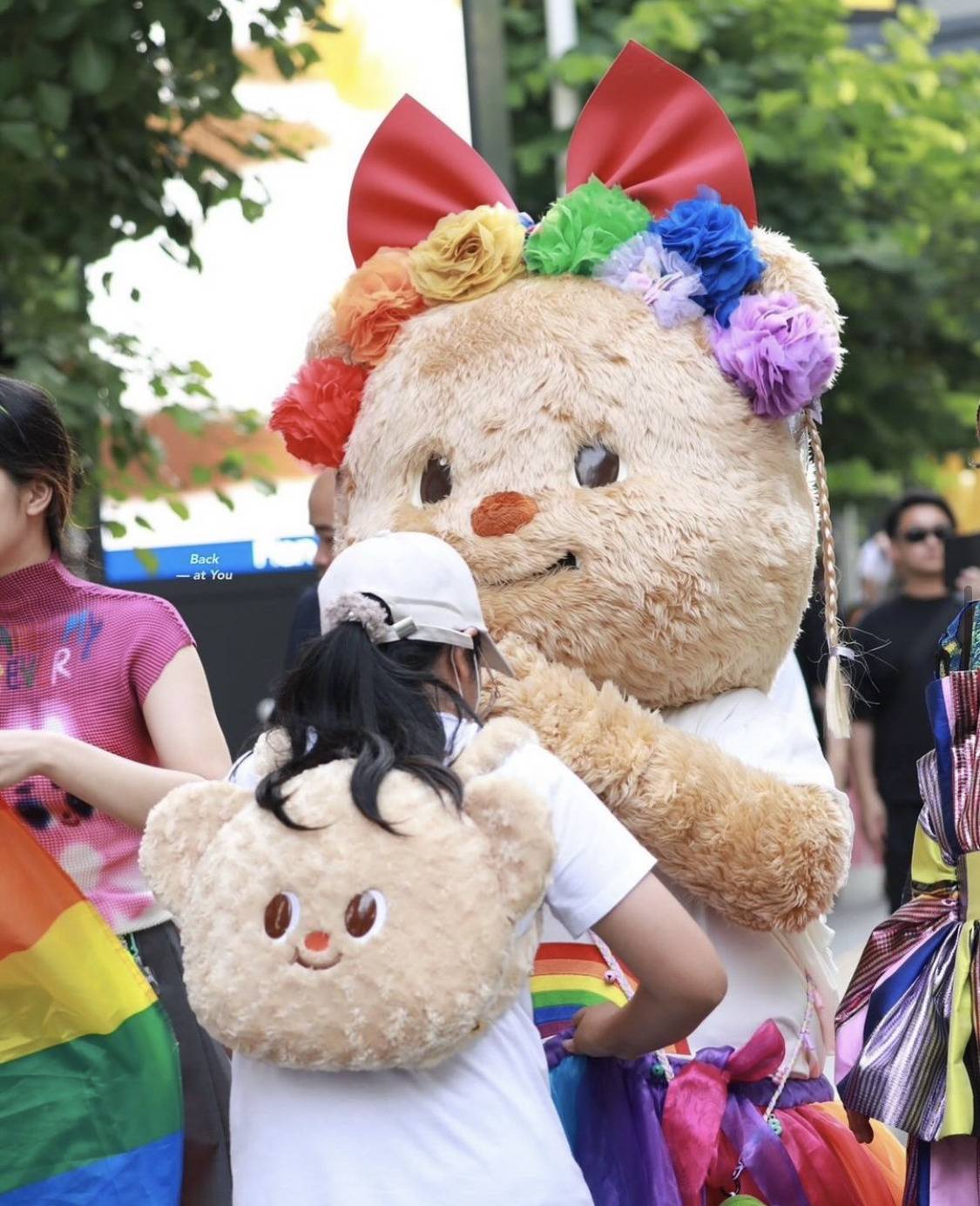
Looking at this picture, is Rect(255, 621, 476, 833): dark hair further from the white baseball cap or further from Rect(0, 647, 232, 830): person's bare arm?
Rect(0, 647, 232, 830): person's bare arm

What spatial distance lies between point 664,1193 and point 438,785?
42.6 inches

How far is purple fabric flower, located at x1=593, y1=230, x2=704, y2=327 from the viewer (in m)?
3.38

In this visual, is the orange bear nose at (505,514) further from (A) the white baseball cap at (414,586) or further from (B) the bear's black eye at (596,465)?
(A) the white baseball cap at (414,586)

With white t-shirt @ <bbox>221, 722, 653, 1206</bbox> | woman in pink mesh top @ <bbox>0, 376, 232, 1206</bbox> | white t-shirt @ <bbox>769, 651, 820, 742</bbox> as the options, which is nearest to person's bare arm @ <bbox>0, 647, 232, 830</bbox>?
woman in pink mesh top @ <bbox>0, 376, 232, 1206</bbox>

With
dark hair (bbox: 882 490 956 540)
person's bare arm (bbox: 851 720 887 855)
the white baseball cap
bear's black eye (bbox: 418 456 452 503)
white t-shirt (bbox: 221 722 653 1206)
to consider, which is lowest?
person's bare arm (bbox: 851 720 887 855)

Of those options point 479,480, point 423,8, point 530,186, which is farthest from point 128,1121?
point 530,186

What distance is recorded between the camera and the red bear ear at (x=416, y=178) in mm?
3662

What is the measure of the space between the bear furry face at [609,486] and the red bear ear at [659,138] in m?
0.17

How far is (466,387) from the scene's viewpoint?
11.2 ft

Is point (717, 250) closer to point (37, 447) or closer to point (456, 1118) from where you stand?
point (37, 447)

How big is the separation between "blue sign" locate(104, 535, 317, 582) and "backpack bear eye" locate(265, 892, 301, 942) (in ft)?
11.0

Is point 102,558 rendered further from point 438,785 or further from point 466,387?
point 438,785

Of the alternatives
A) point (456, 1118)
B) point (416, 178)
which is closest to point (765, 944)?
point (456, 1118)

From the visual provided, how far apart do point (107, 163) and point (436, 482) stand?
2.39 meters
